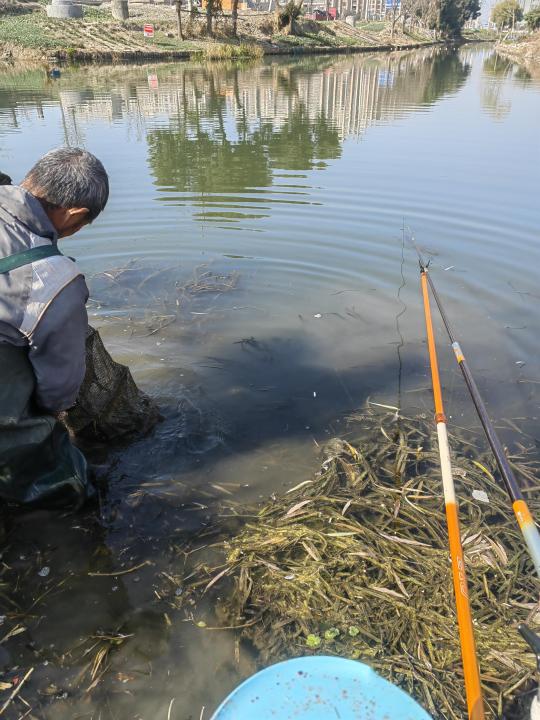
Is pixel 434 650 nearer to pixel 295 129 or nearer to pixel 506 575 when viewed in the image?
pixel 506 575

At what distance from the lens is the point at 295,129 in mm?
13898

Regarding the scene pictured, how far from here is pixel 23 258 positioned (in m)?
2.18

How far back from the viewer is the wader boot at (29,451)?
2383mm

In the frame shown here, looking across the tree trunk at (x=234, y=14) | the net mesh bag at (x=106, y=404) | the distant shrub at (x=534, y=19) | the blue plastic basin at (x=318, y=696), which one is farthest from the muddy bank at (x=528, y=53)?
the blue plastic basin at (x=318, y=696)

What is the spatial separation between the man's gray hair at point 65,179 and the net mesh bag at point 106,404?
0.94 m

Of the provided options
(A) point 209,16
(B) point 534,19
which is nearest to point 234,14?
(A) point 209,16

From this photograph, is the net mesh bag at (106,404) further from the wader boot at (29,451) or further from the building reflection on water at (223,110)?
the building reflection on water at (223,110)

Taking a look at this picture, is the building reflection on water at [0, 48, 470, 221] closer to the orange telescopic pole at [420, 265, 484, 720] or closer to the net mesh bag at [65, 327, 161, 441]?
the net mesh bag at [65, 327, 161, 441]

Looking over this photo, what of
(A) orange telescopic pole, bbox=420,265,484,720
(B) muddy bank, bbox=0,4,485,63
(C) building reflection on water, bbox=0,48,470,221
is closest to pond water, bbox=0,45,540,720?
(C) building reflection on water, bbox=0,48,470,221

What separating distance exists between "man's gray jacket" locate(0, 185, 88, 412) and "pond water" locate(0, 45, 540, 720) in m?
1.11

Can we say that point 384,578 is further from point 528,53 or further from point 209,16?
point 528,53

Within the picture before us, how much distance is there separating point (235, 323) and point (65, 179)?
122 inches

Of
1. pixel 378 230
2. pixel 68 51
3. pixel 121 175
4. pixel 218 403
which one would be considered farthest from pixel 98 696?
pixel 68 51

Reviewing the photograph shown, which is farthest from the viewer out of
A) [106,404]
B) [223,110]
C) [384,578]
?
[223,110]
